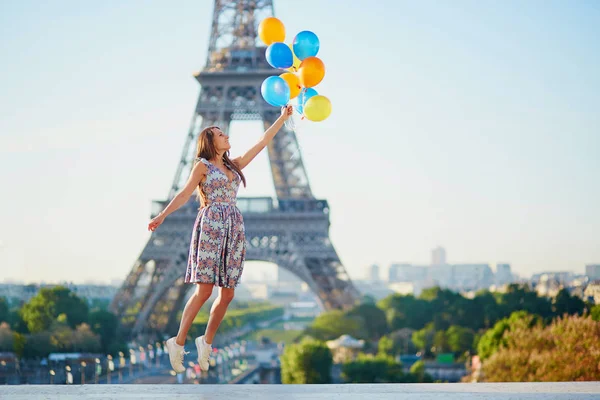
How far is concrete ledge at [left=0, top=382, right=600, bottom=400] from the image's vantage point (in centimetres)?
625

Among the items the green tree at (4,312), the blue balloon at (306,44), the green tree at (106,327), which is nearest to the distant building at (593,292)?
the blue balloon at (306,44)

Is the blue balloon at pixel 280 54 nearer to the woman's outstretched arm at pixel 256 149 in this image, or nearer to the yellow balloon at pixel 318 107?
the yellow balloon at pixel 318 107

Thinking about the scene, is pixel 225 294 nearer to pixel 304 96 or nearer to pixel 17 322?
pixel 304 96

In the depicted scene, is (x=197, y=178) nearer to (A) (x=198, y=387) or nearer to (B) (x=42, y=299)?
(A) (x=198, y=387)

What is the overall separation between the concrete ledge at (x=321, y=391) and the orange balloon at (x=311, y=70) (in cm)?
260

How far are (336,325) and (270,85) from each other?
36498 millimetres

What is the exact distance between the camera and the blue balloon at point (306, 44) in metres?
7.91

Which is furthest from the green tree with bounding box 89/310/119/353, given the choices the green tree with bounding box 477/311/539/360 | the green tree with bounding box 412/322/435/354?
the green tree with bounding box 412/322/435/354

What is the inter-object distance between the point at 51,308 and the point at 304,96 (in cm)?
3222

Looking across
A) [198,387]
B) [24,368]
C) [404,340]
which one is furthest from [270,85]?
[404,340]

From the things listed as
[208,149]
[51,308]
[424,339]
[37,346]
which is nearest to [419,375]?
[424,339]

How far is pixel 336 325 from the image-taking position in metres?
43.3

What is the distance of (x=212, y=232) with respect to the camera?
6.69m

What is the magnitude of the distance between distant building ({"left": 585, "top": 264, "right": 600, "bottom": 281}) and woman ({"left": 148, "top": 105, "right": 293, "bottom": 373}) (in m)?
14.5
